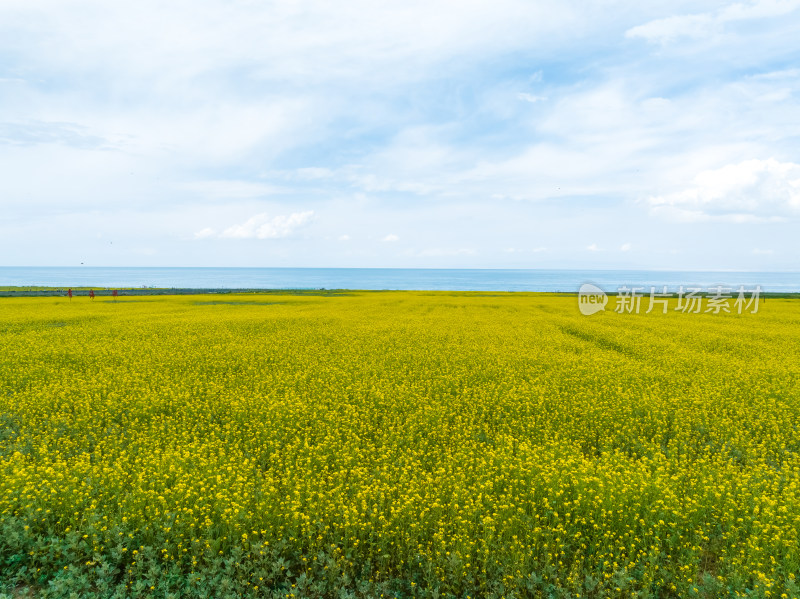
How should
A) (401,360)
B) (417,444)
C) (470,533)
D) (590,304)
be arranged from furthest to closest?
(590,304), (401,360), (417,444), (470,533)

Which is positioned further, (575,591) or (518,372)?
(518,372)

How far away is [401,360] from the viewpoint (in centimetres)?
1664

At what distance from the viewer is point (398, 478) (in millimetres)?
7488

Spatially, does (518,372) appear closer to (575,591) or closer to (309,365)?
(309,365)

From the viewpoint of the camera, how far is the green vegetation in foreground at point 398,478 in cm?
538

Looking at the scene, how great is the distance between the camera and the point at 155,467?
25.1ft

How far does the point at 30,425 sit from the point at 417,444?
29.7 ft

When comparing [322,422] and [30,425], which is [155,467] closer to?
[322,422]

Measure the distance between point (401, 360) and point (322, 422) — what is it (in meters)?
6.97

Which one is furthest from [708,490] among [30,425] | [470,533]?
[30,425]

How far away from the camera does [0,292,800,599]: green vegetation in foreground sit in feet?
17.6

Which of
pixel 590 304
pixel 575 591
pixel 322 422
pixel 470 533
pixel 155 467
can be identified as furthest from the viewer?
pixel 590 304

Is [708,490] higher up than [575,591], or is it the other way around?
[708,490]

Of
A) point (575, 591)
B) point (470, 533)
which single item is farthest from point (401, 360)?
point (575, 591)
